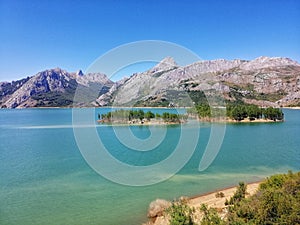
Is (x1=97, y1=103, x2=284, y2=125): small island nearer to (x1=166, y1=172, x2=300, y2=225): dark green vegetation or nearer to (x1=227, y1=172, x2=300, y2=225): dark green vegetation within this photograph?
(x1=166, y1=172, x2=300, y2=225): dark green vegetation

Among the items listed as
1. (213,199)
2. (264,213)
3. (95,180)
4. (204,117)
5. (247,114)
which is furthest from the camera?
(204,117)

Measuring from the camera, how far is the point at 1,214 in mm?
18953

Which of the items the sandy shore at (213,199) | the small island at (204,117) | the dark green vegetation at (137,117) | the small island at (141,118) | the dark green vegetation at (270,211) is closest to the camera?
the dark green vegetation at (270,211)

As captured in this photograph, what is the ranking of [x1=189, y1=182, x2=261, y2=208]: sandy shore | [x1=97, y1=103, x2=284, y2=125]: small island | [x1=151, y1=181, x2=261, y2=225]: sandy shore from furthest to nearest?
[x1=97, y1=103, x2=284, y2=125]: small island
[x1=189, y1=182, x2=261, y2=208]: sandy shore
[x1=151, y1=181, x2=261, y2=225]: sandy shore

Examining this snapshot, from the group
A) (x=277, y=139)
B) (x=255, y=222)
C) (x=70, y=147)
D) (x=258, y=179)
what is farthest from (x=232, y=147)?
(x=255, y=222)

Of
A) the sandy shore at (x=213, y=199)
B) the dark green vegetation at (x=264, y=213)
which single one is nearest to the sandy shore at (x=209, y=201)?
the sandy shore at (x=213, y=199)

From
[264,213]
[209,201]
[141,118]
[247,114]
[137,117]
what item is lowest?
[209,201]

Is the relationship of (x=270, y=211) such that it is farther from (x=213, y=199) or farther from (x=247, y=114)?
(x=247, y=114)

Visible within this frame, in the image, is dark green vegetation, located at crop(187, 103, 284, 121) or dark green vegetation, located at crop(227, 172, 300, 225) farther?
dark green vegetation, located at crop(187, 103, 284, 121)

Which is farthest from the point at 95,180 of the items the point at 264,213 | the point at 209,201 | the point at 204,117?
the point at 204,117

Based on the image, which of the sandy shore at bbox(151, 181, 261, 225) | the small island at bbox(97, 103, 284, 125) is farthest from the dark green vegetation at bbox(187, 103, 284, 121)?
the sandy shore at bbox(151, 181, 261, 225)

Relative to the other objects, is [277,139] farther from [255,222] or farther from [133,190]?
[255,222]

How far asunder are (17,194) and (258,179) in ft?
76.3

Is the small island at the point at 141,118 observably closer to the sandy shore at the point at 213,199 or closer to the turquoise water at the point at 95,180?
the turquoise water at the point at 95,180
